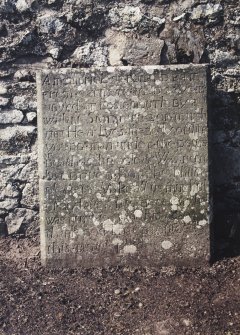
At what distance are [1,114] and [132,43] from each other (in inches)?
50.1

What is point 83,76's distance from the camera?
11.7 feet

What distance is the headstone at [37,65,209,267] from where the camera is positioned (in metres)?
3.57

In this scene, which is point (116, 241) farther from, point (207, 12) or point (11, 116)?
point (207, 12)

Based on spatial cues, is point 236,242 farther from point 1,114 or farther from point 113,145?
point 1,114

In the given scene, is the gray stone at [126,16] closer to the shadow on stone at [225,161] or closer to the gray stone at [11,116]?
the shadow on stone at [225,161]

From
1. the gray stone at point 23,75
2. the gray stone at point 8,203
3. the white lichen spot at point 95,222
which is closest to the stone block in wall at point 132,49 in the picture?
the gray stone at point 23,75

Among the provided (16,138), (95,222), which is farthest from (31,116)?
(95,222)

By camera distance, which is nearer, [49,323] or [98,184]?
[49,323]

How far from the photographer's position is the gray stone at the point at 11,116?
13.4 ft

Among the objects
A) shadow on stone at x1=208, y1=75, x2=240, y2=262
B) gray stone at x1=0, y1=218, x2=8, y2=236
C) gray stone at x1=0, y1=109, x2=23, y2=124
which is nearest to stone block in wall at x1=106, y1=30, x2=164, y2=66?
shadow on stone at x1=208, y1=75, x2=240, y2=262

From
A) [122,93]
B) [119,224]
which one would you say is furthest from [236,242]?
[122,93]

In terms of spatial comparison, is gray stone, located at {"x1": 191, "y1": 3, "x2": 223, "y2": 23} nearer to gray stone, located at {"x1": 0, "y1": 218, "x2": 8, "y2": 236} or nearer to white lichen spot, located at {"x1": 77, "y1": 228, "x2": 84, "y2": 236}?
white lichen spot, located at {"x1": 77, "y1": 228, "x2": 84, "y2": 236}

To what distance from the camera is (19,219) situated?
4184mm

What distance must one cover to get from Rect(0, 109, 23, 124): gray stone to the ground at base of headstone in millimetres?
1208
